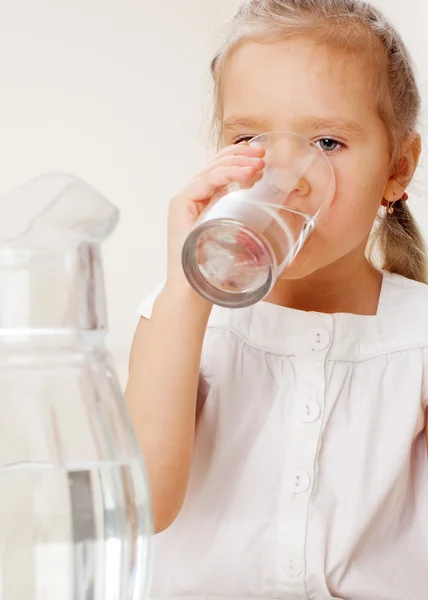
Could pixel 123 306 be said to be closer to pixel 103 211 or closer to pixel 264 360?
pixel 264 360

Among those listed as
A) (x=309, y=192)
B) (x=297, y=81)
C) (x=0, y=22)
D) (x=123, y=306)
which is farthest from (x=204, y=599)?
(x=0, y=22)

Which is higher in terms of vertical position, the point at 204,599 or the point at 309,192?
the point at 309,192

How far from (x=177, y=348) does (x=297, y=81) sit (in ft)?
0.88

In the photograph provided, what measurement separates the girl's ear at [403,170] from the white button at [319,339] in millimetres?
167

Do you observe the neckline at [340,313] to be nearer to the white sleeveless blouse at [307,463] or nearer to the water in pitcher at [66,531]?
the white sleeveless blouse at [307,463]

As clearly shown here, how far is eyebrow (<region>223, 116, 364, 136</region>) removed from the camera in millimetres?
817

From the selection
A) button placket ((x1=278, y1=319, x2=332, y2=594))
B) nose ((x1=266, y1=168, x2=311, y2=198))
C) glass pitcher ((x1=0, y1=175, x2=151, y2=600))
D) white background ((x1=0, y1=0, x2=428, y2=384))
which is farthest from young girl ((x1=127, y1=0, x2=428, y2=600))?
white background ((x1=0, y1=0, x2=428, y2=384))

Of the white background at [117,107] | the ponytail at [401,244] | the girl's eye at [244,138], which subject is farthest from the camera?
the white background at [117,107]

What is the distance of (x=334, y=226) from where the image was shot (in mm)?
868

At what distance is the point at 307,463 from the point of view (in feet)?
3.07

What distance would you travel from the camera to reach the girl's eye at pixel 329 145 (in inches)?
33.3

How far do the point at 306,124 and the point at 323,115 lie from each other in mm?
24

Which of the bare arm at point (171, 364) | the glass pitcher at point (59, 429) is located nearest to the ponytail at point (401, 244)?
the bare arm at point (171, 364)

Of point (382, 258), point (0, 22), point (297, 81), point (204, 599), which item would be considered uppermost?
point (0, 22)
